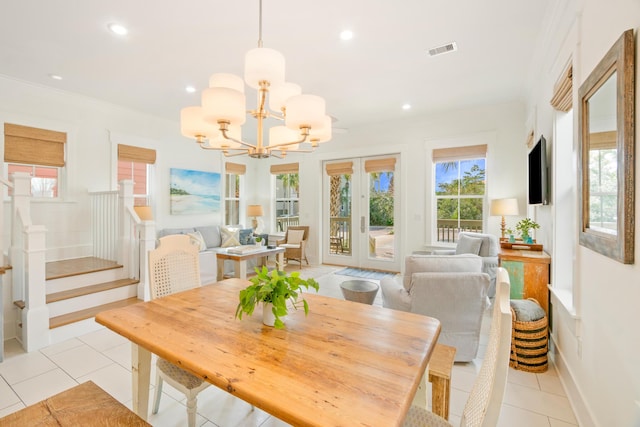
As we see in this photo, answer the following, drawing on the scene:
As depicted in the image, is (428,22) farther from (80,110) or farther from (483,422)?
(80,110)

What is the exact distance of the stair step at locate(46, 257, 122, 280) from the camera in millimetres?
3426

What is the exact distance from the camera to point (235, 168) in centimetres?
696

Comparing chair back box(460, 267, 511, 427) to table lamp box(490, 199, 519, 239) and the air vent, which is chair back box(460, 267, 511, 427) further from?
table lamp box(490, 199, 519, 239)

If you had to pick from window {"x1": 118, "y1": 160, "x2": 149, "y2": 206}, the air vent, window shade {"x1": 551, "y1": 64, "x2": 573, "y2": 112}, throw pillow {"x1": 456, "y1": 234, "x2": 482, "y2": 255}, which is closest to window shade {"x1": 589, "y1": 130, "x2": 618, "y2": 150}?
window shade {"x1": 551, "y1": 64, "x2": 573, "y2": 112}

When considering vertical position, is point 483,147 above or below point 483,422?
above

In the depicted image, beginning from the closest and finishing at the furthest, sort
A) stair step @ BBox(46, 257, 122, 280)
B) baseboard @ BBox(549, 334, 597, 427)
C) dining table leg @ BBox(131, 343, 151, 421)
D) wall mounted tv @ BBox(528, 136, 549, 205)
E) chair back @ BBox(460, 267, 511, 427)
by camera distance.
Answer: chair back @ BBox(460, 267, 511, 427) < dining table leg @ BBox(131, 343, 151, 421) < baseboard @ BBox(549, 334, 597, 427) < wall mounted tv @ BBox(528, 136, 549, 205) < stair step @ BBox(46, 257, 122, 280)

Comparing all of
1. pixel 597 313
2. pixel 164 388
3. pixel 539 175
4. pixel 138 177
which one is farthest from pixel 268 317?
pixel 138 177

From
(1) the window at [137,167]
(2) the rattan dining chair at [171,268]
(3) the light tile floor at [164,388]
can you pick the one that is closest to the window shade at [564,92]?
(3) the light tile floor at [164,388]

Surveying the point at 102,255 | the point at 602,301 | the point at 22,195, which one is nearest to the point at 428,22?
the point at 602,301

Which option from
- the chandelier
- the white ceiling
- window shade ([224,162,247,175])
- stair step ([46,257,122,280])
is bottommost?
stair step ([46,257,122,280])

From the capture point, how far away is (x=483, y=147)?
4.95 meters

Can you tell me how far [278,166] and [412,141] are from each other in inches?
127

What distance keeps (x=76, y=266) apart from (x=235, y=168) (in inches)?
148

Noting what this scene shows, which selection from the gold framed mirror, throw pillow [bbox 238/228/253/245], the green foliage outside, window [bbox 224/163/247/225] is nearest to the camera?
the gold framed mirror
